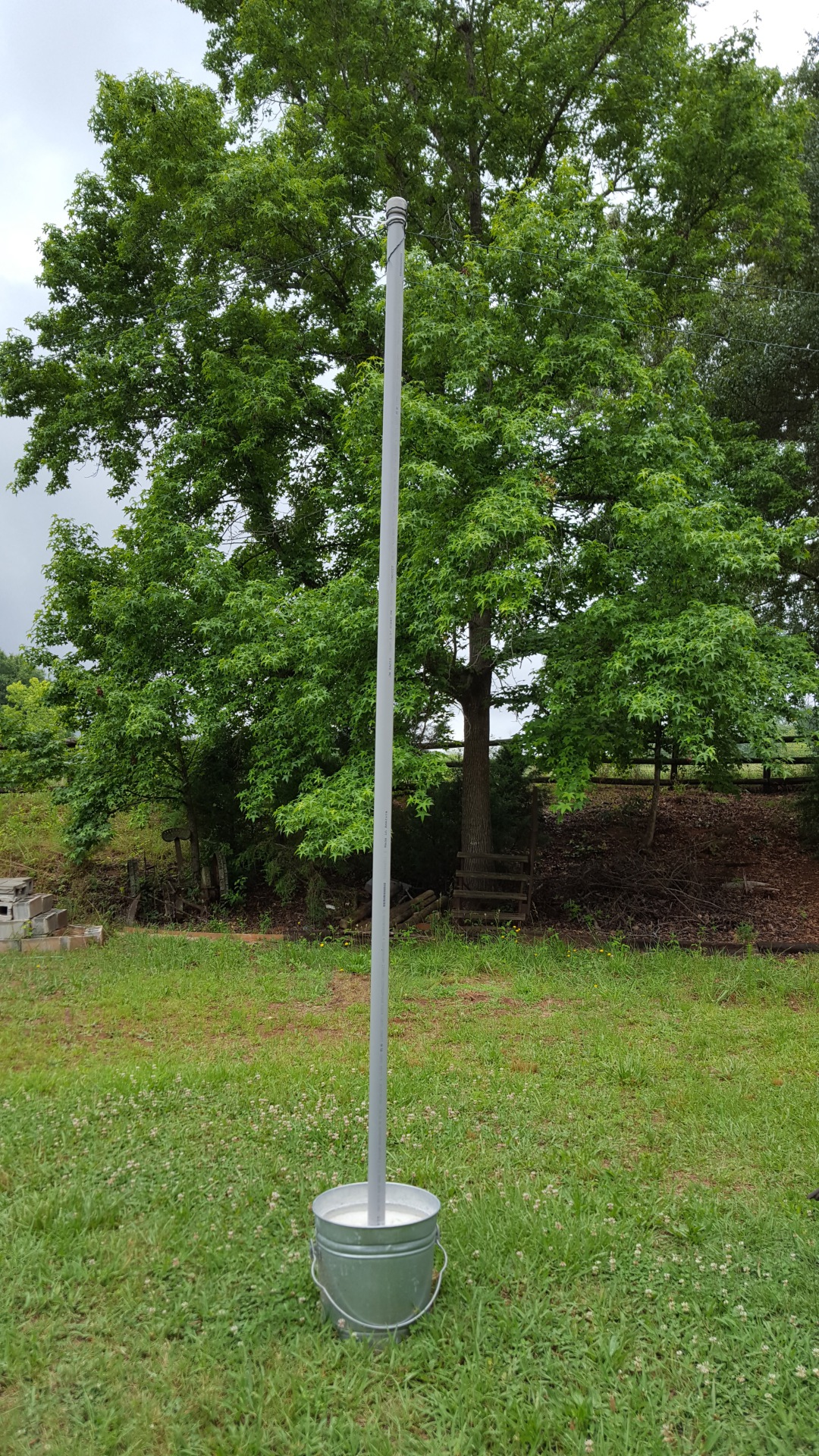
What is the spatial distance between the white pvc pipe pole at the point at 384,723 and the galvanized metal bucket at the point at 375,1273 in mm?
122

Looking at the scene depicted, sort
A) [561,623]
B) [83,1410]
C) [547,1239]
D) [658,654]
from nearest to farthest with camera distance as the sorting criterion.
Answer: [83,1410] → [547,1239] → [658,654] → [561,623]

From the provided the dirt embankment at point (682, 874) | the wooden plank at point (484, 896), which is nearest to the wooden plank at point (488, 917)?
the wooden plank at point (484, 896)

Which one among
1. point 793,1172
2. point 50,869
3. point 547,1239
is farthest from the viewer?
point 50,869

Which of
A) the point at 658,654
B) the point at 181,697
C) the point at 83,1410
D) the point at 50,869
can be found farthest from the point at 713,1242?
the point at 50,869

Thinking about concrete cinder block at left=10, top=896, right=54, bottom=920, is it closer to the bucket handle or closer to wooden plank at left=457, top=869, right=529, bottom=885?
wooden plank at left=457, top=869, right=529, bottom=885

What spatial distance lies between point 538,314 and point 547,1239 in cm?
974

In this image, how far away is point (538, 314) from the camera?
1095cm

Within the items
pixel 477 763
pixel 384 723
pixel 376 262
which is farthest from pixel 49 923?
pixel 376 262

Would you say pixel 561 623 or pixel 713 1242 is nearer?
pixel 713 1242

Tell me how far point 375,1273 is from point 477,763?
29.7 feet

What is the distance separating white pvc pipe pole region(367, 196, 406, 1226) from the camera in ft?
11.6

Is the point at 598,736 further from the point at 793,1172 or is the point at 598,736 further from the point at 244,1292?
the point at 244,1292

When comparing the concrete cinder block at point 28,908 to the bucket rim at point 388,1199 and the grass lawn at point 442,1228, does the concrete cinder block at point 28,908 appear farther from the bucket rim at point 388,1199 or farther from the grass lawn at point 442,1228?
the bucket rim at point 388,1199

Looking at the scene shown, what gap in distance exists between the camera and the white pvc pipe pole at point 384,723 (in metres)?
3.53
